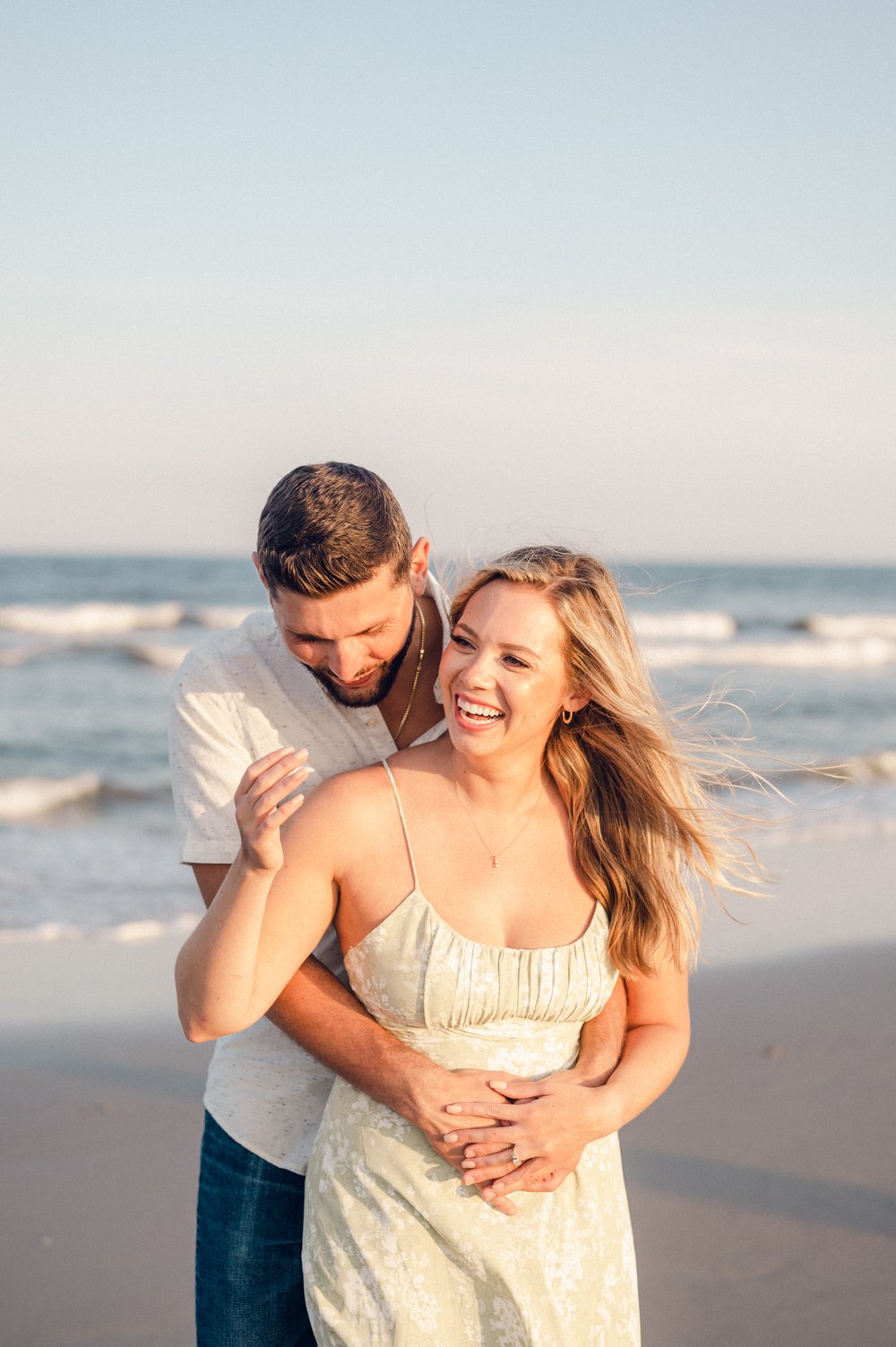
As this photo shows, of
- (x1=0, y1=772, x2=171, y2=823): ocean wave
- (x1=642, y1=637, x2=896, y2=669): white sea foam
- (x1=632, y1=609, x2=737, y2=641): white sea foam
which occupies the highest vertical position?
(x1=0, y1=772, x2=171, y2=823): ocean wave

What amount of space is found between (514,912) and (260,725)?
0.70 metres

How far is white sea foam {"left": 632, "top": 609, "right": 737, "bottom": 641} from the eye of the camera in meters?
30.5

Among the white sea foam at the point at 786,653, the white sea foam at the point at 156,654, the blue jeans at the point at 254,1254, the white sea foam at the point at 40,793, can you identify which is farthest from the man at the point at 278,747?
the white sea foam at the point at 786,653

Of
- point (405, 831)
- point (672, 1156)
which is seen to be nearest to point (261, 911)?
point (405, 831)

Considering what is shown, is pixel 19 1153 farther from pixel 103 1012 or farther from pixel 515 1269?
pixel 515 1269

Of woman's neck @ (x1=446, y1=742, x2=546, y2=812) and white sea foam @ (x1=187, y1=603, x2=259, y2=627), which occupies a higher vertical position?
woman's neck @ (x1=446, y1=742, x2=546, y2=812)

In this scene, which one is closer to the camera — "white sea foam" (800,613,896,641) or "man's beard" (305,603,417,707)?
"man's beard" (305,603,417,707)

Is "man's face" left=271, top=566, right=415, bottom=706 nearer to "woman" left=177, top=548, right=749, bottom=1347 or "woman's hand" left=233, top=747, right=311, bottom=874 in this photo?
"woman" left=177, top=548, right=749, bottom=1347

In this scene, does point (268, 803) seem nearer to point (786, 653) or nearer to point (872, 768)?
point (872, 768)

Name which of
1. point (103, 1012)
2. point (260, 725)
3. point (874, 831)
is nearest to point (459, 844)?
point (260, 725)

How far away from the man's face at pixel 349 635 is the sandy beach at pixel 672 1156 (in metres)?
2.27

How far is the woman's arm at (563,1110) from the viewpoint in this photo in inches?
94.1

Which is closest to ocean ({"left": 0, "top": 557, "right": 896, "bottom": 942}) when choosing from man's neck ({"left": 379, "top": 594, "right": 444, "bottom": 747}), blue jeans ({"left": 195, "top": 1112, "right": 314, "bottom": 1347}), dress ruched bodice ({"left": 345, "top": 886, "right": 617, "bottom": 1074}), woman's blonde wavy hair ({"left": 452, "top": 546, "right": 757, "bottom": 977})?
woman's blonde wavy hair ({"left": 452, "top": 546, "right": 757, "bottom": 977})

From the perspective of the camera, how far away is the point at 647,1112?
5.09m
